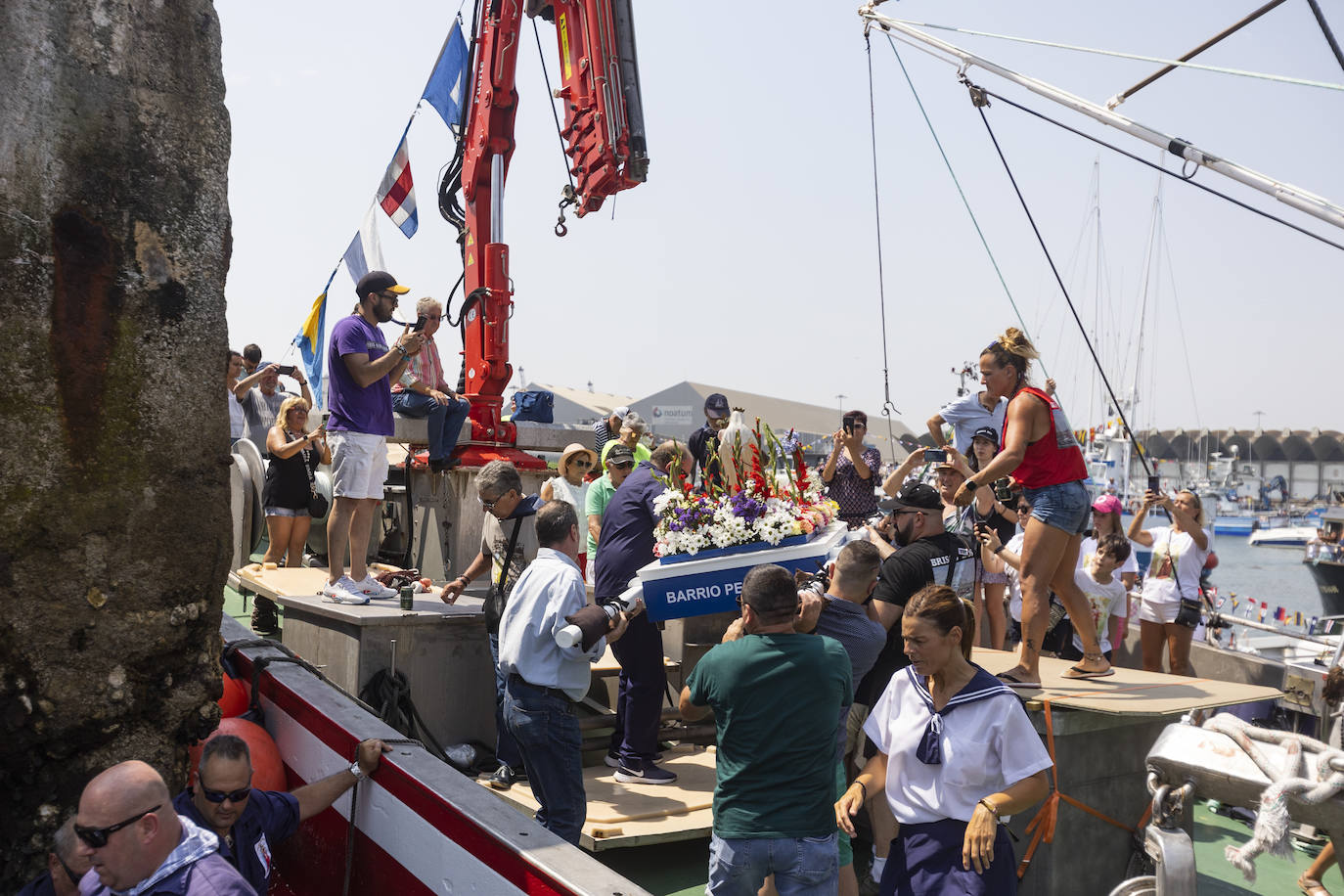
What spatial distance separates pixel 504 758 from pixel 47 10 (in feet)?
13.4

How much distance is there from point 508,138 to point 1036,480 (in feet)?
22.5

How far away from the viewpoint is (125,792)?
271 centimetres

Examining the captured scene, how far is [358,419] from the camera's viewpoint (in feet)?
20.9

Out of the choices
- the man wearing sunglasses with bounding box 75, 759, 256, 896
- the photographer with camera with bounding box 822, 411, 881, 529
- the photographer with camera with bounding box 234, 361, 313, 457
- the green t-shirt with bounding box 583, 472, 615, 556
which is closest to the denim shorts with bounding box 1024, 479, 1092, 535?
the green t-shirt with bounding box 583, 472, 615, 556

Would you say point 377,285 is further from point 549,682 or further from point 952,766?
point 952,766

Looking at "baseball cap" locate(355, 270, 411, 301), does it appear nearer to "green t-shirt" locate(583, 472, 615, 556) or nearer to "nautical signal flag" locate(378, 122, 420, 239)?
"green t-shirt" locate(583, 472, 615, 556)

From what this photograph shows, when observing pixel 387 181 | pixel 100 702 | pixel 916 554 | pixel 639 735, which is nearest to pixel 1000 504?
pixel 916 554

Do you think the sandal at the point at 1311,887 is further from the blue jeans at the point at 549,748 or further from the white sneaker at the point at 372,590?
the white sneaker at the point at 372,590

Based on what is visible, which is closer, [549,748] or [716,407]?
[549,748]

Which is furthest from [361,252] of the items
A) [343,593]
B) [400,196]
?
[343,593]

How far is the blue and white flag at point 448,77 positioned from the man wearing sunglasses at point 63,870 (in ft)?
31.6

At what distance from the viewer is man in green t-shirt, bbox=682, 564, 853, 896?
12.3 ft

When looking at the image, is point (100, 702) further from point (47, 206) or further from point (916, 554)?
point (916, 554)

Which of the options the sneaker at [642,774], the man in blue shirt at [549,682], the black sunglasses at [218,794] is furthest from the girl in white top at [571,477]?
the black sunglasses at [218,794]
